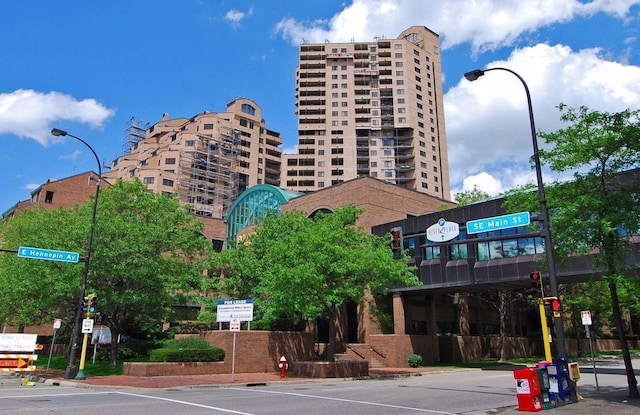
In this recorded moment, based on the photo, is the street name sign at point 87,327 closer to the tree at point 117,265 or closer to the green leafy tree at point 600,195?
the tree at point 117,265

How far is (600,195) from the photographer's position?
15.4 m

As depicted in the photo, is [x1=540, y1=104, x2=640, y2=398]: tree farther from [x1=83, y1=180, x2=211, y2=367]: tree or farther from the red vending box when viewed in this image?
[x1=83, y1=180, x2=211, y2=367]: tree

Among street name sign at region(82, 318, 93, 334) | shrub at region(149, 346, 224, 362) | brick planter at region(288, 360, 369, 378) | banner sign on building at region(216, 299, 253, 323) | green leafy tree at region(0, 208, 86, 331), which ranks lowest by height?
brick planter at region(288, 360, 369, 378)

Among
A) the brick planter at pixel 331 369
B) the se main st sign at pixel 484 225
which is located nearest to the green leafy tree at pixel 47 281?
the brick planter at pixel 331 369

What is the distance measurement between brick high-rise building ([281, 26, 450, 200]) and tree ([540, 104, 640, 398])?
319 ft

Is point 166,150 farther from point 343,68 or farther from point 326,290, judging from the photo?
point 326,290

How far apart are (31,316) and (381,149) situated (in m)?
96.6

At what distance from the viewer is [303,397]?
16438 mm

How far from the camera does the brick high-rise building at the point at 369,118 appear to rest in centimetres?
11731

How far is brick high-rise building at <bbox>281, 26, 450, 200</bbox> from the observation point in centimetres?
11731

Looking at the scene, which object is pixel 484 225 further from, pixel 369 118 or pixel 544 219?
pixel 369 118

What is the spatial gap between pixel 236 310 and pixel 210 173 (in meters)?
84.3

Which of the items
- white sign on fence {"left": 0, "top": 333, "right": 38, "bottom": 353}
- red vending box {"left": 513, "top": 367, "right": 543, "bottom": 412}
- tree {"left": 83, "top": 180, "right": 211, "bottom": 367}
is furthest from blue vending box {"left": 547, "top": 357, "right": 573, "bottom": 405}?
white sign on fence {"left": 0, "top": 333, "right": 38, "bottom": 353}

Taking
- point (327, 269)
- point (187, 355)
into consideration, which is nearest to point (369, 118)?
point (327, 269)
